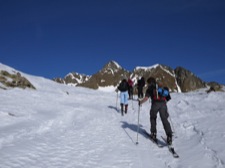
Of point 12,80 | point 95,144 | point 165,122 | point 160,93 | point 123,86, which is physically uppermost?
point 12,80

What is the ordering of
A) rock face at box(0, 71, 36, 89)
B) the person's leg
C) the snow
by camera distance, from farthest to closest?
rock face at box(0, 71, 36, 89) < the person's leg < the snow

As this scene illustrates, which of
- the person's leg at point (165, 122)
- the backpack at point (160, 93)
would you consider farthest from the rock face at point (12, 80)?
the person's leg at point (165, 122)

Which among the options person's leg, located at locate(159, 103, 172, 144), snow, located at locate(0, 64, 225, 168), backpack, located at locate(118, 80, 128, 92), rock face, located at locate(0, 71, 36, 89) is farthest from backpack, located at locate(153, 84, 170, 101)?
rock face, located at locate(0, 71, 36, 89)

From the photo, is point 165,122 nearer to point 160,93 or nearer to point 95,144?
point 160,93

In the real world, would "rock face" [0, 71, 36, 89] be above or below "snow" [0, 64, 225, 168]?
above

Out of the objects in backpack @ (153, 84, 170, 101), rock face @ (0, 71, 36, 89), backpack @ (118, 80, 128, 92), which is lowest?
backpack @ (153, 84, 170, 101)

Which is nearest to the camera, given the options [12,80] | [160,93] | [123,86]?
[160,93]

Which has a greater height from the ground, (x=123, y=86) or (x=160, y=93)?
(x=123, y=86)

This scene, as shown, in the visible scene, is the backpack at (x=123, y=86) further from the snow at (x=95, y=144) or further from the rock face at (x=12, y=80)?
the rock face at (x=12, y=80)

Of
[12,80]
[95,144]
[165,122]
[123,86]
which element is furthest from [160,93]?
[12,80]

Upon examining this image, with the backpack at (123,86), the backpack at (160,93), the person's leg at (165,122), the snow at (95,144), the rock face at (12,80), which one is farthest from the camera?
the rock face at (12,80)

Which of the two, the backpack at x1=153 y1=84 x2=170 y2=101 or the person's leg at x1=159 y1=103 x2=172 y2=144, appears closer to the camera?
the person's leg at x1=159 y1=103 x2=172 y2=144

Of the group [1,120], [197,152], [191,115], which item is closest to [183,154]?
[197,152]

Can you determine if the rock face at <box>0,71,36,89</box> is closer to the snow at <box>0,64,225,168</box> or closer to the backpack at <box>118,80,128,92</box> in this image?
the snow at <box>0,64,225,168</box>
